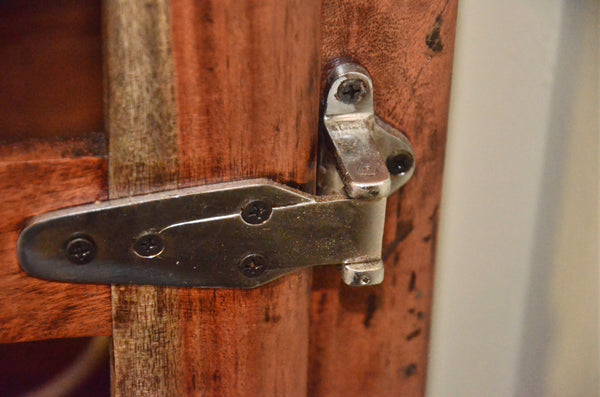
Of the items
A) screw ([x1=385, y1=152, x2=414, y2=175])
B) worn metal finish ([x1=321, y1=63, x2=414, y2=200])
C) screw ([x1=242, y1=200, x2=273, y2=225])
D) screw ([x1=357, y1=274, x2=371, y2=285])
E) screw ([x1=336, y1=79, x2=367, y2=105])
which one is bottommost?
screw ([x1=357, y1=274, x2=371, y2=285])

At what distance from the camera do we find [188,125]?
1.34 feet

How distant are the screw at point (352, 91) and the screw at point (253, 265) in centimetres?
12

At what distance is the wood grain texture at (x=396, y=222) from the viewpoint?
0.47 meters

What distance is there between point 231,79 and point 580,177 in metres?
A: 0.37

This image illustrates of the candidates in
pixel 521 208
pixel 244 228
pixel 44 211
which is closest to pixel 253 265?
pixel 244 228

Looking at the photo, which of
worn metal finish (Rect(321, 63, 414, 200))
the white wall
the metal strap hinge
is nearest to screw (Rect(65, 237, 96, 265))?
the metal strap hinge

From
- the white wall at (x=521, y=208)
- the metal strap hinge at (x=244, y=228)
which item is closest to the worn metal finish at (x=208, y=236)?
the metal strap hinge at (x=244, y=228)

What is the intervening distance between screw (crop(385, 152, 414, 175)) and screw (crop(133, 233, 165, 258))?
18 cm

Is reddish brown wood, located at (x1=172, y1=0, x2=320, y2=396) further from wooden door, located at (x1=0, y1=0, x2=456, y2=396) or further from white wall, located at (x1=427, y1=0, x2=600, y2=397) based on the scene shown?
white wall, located at (x1=427, y1=0, x2=600, y2=397)

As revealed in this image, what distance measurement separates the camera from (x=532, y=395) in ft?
2.28

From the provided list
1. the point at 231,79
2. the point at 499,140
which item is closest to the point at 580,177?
the point at 499,140

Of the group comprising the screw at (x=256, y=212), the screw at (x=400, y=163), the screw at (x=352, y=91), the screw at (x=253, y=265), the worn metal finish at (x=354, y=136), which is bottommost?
the screw at (x=253, y=265)

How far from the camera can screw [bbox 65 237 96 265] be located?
1.35ft

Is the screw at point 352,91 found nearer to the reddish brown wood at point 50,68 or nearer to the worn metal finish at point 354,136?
the worn metal finish at point 354,136
